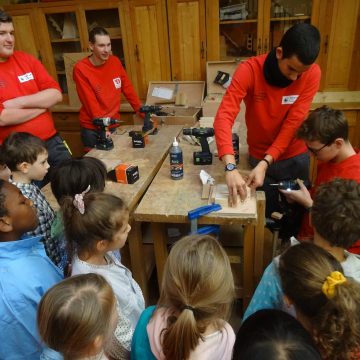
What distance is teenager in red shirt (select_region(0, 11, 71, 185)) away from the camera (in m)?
2.12

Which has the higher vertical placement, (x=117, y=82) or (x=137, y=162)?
(x=117, y=82)

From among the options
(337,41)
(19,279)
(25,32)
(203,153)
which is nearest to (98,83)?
(203,153)

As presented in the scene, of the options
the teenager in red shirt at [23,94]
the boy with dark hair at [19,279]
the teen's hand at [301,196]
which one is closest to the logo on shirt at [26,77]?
the teenager in red shirt at [23,94]

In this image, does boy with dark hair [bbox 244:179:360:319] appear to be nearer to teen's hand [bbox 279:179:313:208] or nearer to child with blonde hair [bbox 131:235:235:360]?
child with blonde hair [bbox 131:235:235:360]

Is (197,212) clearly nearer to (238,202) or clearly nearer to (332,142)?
(238,202)

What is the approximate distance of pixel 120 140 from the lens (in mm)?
2596

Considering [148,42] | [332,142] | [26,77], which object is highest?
[148,42]

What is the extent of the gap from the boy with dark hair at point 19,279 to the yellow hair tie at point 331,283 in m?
0.80

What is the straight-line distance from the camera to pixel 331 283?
2.75 feet

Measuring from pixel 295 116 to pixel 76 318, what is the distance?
147 centimetres

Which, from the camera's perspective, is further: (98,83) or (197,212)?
(98,83)

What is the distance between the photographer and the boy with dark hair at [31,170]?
1577mm

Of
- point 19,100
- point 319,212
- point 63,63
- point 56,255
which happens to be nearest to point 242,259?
point 319,212

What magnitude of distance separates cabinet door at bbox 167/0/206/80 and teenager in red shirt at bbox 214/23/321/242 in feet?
6.36
